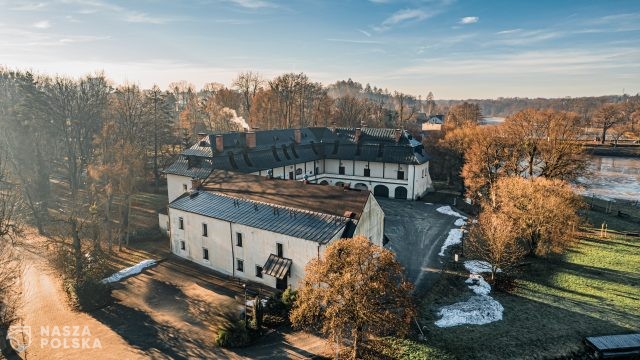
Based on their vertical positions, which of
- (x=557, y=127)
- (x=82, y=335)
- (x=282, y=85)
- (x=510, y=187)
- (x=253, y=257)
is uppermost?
(x=282, y=85)

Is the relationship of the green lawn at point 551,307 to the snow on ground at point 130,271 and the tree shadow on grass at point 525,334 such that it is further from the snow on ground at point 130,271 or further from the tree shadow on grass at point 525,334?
the snow on ground at point 130,271

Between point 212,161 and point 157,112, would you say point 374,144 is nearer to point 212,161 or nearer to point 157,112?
point 212,161

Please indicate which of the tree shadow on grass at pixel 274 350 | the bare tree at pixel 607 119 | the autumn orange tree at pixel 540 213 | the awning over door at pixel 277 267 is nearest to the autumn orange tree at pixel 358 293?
the tree shadow on grass at pixel 274 350

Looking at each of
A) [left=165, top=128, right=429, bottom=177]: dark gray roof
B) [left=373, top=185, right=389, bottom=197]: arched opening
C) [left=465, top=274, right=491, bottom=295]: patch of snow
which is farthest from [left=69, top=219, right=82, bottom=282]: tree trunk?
[left=373, top=185, right=389, bottom=197]: arched opening

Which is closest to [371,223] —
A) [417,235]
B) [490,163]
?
[417,235]

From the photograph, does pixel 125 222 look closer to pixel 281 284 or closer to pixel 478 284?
pixel 281 284

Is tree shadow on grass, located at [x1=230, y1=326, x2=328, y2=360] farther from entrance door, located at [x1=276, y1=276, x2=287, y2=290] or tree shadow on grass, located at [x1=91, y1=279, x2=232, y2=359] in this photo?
entrance door, located at [x1=276, y1=276, x2=287, y2=290]

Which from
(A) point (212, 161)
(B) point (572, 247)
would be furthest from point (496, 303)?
(A) point (212, 161)
